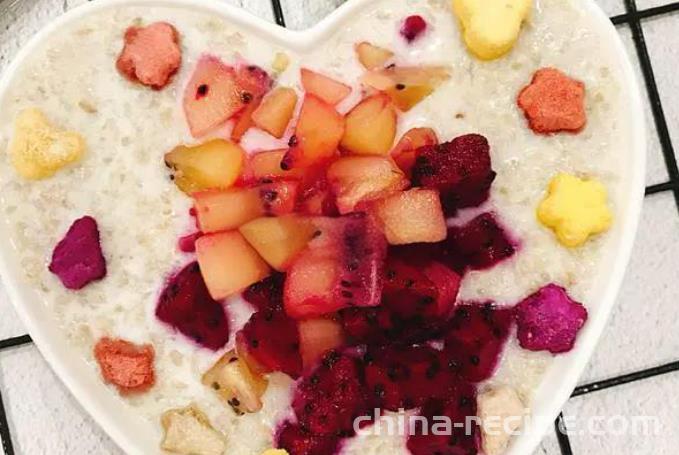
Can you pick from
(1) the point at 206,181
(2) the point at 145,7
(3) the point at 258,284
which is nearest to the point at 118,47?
(2) the point at 145,7


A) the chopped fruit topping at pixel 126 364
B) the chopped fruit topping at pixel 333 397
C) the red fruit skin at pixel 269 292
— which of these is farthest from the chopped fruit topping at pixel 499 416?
the chopped fruit topping at pixel 126 364

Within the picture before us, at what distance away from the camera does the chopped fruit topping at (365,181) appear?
0.90 meters

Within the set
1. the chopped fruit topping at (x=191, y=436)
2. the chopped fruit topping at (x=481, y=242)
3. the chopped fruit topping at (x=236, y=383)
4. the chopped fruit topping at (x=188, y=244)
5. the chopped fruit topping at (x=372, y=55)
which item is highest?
the chopped fruit topping at (x=372, y=55)

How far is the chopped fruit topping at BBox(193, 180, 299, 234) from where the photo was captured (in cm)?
91

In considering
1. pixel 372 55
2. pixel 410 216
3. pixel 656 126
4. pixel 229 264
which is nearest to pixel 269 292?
pixel 229 264

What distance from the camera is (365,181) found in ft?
2.95

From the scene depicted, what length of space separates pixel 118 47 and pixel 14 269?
0.80ft

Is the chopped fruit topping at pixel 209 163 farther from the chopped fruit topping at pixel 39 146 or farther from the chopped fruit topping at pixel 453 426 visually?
the chopped fruit topping at pixel 453 426

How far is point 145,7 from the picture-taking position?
95 cm

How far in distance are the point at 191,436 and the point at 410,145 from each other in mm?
353

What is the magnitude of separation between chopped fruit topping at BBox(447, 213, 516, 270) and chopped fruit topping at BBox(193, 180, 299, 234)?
16 cm

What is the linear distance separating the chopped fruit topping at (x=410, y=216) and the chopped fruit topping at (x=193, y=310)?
181 mm

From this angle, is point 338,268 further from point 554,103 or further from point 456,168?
point 554,103

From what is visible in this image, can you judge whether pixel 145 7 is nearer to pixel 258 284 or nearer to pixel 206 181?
pixel 206 181
